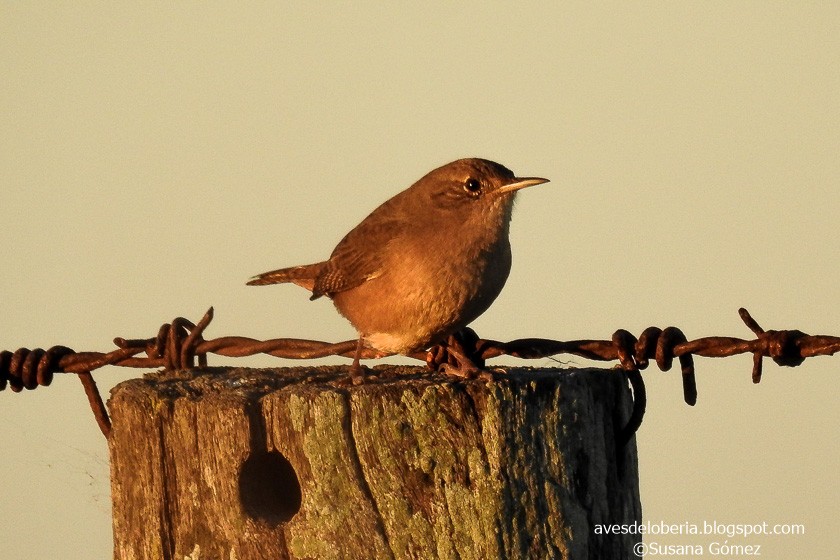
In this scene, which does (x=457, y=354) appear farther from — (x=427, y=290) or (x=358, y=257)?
(x=358, y=257)

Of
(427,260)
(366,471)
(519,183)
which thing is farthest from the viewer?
(519,183)

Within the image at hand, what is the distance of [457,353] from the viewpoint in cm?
462

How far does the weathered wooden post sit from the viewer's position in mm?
3279

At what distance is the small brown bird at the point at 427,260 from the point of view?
206 inches

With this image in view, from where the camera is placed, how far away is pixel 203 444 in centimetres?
344

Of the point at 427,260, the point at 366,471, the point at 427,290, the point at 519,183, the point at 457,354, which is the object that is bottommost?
the point at 366,471

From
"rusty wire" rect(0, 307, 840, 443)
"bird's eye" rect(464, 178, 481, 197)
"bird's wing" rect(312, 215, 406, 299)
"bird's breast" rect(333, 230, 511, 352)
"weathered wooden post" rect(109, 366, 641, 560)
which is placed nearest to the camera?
"weathered wooden post" rect(109, 366, 641, 560)

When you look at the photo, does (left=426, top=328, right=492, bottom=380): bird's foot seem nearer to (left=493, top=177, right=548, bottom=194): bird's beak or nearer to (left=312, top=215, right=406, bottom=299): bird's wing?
(left=312, top=215, right=406, bottom=299): bird's wing

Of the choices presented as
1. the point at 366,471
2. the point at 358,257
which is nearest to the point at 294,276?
the point at 358,257

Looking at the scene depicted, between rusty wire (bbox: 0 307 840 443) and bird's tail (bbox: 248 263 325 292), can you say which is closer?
rusty wire (bbox: 0 307 840 443)

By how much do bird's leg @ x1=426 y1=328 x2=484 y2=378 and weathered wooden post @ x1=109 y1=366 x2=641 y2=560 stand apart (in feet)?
2.90

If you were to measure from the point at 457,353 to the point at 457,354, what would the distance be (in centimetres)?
2

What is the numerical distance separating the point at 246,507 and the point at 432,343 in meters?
2.00

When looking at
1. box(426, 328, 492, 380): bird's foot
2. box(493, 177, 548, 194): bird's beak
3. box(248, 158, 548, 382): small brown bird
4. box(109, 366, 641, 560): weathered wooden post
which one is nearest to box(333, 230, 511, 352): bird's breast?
box(248, 158, 548, 382): small brown bird
